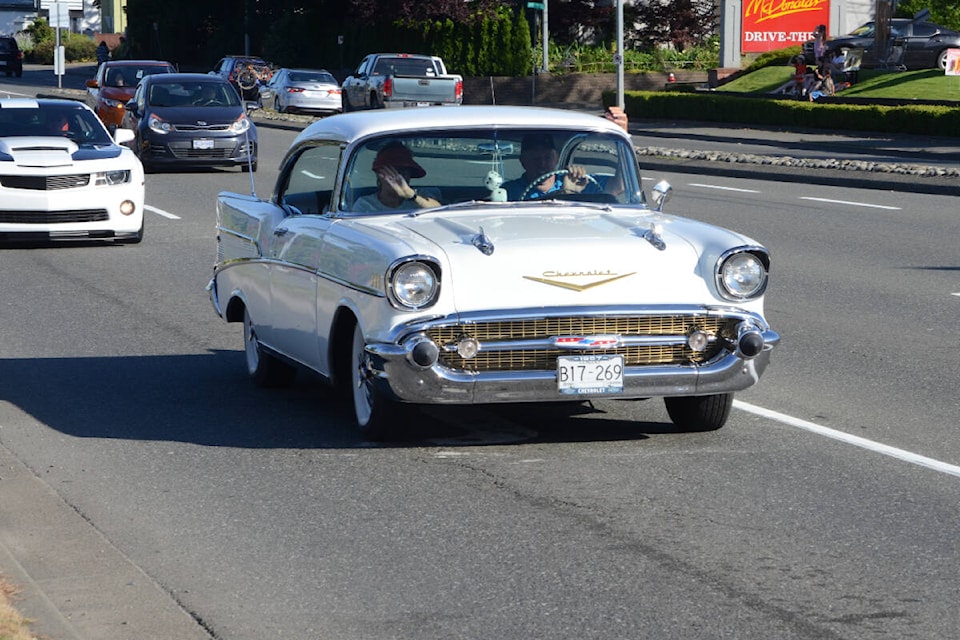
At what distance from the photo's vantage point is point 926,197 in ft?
76.5

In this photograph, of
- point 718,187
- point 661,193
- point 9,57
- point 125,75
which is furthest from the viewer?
point 9,57

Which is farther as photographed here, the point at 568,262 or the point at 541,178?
the point at 541,178

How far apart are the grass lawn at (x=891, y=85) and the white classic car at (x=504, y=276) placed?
A: 33.1 m

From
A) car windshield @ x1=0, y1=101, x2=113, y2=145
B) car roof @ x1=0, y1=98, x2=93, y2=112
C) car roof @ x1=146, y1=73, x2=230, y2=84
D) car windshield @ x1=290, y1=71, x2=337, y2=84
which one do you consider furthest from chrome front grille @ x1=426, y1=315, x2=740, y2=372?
car windshield @ x1=290, y1=71, x2=337, y2=84

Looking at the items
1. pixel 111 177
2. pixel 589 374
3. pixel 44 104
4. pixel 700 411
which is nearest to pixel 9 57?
pixel 44 104

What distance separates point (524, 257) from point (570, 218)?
0.80m

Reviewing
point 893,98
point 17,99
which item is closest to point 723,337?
point 17,99

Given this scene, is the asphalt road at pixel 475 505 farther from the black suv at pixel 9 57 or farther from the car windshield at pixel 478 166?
the black suv at pixel 9 57

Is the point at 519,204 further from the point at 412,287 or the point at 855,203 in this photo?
the point at 855,203

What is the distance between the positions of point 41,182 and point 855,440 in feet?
37.2

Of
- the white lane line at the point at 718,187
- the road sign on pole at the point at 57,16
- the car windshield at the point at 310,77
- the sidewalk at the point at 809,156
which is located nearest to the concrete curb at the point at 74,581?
the white lane line at the point at 718,187

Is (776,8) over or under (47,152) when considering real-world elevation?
over

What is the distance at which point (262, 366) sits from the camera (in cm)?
963

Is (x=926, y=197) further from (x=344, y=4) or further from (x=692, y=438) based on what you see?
(x=344, y=4)
